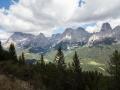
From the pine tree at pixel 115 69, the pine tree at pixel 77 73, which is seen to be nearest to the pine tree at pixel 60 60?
the pine tree at pixel 77 73

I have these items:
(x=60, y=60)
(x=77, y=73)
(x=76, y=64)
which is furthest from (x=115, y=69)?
(x=60, y=60)

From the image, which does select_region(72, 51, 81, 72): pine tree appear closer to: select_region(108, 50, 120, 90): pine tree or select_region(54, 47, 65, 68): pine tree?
select_region(54, 47, 65, 68): pine tree

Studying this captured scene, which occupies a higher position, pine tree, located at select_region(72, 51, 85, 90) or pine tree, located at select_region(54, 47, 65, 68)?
pine tree, located at select_region(54, 47, 65, 68)

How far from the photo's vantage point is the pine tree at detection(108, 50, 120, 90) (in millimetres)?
65438

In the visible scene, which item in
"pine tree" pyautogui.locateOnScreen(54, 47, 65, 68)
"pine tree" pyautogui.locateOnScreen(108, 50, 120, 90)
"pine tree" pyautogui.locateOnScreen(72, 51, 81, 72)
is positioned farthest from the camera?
"pine tree" pyautogui.locateOnScreen(54, 47, 65, 68)

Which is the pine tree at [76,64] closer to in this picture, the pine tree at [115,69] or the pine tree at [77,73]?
the pine tree at [77,73]

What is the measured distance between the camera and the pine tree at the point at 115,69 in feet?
215

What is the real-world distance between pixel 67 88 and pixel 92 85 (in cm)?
1336

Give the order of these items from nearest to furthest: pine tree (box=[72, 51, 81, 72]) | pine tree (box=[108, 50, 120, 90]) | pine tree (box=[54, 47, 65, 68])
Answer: pine tree (box=[108, 50, 120, 90])
pine tree (box=[72, 51, 81, 72])
pine tree (box=[54, 47, 65, 68])

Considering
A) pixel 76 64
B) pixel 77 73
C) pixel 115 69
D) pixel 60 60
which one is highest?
pixel 60 60

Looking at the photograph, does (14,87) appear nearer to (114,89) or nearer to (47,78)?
(114,89)

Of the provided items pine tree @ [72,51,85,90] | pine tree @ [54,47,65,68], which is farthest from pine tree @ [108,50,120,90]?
pine tree @ [54,47,65,68]

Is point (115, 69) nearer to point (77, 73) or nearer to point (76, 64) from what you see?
point (76, 64)

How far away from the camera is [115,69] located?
6719 centimetres
